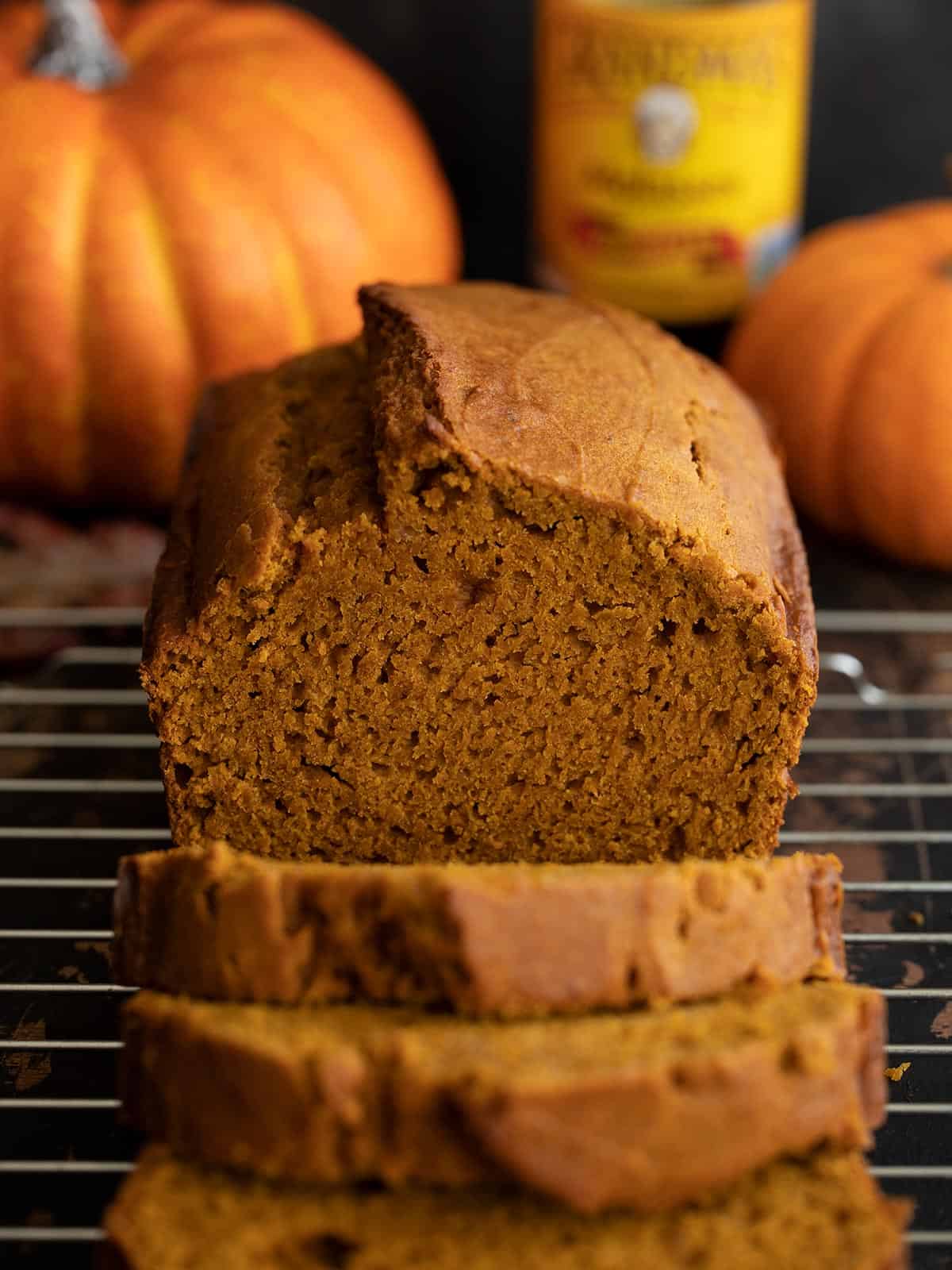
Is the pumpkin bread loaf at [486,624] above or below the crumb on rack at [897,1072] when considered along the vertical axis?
above

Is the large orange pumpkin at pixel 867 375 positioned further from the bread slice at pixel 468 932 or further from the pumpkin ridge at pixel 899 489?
the bread slice at pixel 468 932

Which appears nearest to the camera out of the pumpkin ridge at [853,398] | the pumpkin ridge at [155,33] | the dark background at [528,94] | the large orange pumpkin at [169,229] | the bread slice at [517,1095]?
the bread slice at [517,1095]

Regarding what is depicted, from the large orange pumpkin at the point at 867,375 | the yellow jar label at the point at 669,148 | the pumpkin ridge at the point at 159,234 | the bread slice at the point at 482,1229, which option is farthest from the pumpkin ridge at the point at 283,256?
the bread slice at the point at 482,1229

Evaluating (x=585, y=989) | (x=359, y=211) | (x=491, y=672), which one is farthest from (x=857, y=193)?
(x=585, y=989)

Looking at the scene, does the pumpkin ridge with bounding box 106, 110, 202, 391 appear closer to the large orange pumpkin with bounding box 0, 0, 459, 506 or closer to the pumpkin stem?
the large orange pumpkin with bounding box 0, 0, 459, 506

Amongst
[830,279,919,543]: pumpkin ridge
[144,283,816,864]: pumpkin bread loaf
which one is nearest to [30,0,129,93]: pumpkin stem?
[144,283,816,864]: pumpkin bread loaf
